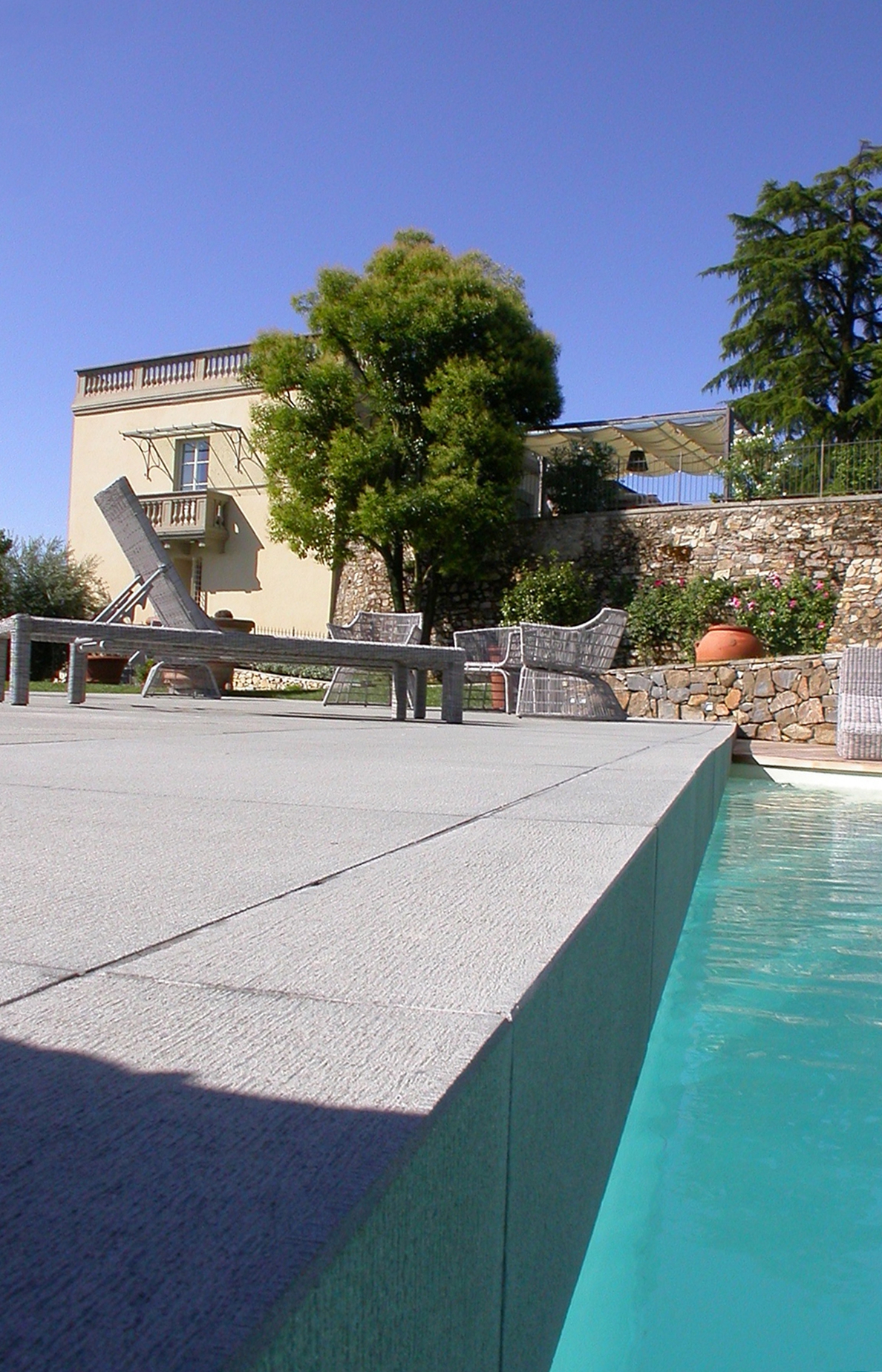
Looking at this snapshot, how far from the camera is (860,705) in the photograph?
31.1ft

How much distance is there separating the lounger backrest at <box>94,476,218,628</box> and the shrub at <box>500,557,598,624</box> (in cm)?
1091

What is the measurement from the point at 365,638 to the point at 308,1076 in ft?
28.6

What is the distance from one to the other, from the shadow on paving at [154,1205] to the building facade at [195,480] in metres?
21.5


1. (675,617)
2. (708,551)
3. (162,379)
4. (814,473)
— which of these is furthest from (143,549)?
(162,379)

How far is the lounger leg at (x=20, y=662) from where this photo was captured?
6.46 meters

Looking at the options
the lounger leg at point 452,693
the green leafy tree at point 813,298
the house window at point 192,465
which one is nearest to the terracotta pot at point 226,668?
the lounger leg at point 452,693

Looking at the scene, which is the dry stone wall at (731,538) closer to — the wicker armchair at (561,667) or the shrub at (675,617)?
the shrub at (675,617)

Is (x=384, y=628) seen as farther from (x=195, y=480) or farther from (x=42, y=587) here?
(x=195, y=480)

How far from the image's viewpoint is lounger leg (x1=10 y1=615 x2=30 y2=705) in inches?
254

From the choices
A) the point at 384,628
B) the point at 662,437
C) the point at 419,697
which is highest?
the point at 662,437

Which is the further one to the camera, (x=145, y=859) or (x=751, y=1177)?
(x=751, y=1177)

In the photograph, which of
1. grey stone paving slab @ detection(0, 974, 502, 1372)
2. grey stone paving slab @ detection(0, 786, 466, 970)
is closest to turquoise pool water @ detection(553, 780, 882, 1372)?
grey stone paving slab @ detection(0, 786, 466, 970)

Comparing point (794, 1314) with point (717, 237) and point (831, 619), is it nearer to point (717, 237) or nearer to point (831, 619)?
point (831, 619)

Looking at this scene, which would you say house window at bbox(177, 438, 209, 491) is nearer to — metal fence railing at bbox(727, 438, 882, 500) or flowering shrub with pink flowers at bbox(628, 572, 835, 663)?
flowering shrub with pink flowers at bbox(628, 572, 835, 663)
